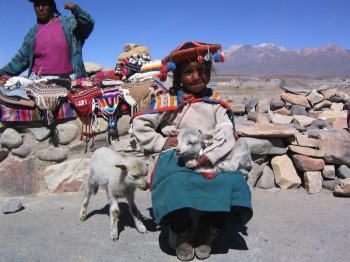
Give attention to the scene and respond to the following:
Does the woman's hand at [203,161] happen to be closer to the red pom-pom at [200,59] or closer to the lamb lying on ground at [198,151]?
the lamb lying on ground at [198,151]


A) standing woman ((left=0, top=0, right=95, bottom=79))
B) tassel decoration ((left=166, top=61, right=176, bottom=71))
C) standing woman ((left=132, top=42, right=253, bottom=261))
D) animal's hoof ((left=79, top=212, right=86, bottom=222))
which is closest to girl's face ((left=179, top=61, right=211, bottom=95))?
standing woman ((left=132, top=42, right=253, bottom=261))

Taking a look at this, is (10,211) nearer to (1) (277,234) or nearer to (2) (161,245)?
(2) (161,245)

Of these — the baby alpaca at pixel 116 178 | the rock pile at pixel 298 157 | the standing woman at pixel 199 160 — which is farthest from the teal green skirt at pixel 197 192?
the rock pile at pixel 298 157

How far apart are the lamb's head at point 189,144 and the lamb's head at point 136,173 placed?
1.74ft

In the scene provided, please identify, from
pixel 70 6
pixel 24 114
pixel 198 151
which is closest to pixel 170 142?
pixel 198 151

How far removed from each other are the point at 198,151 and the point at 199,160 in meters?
0.08

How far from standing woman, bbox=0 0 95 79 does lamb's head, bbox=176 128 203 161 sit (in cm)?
315

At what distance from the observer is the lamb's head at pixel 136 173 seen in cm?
362

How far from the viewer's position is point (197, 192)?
3184 millimetres

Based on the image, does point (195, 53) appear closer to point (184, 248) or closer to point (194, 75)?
point (194, 75)

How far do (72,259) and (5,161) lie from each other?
225 cm

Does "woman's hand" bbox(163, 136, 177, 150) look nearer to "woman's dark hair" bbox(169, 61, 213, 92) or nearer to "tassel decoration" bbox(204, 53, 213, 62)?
"woman's dark hair" bbox(169, 61, 213, 92)

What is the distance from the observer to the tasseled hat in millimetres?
3510

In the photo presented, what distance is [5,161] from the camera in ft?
16.6
